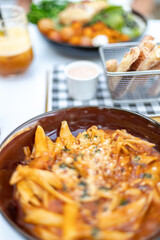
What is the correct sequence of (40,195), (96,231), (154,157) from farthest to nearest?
(154,157) → (40,195) → (96,231)

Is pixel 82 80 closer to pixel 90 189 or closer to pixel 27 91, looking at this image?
pixel 27 91

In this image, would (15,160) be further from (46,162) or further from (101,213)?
(101,213)

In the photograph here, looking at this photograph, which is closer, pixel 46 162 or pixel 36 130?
pixel 46 162

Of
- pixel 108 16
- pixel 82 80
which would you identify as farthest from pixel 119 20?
pixel 82 80

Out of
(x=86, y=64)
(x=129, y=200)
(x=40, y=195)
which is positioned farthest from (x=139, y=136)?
(x=86, y=64)

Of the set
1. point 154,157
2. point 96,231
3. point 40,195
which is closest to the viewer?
point 96,231

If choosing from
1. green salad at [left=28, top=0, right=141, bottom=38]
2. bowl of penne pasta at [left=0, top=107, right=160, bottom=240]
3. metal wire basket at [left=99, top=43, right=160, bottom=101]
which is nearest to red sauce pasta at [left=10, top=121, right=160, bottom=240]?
bowl of penne pasta at [left=0, top=107, right=160, bottom=240]
